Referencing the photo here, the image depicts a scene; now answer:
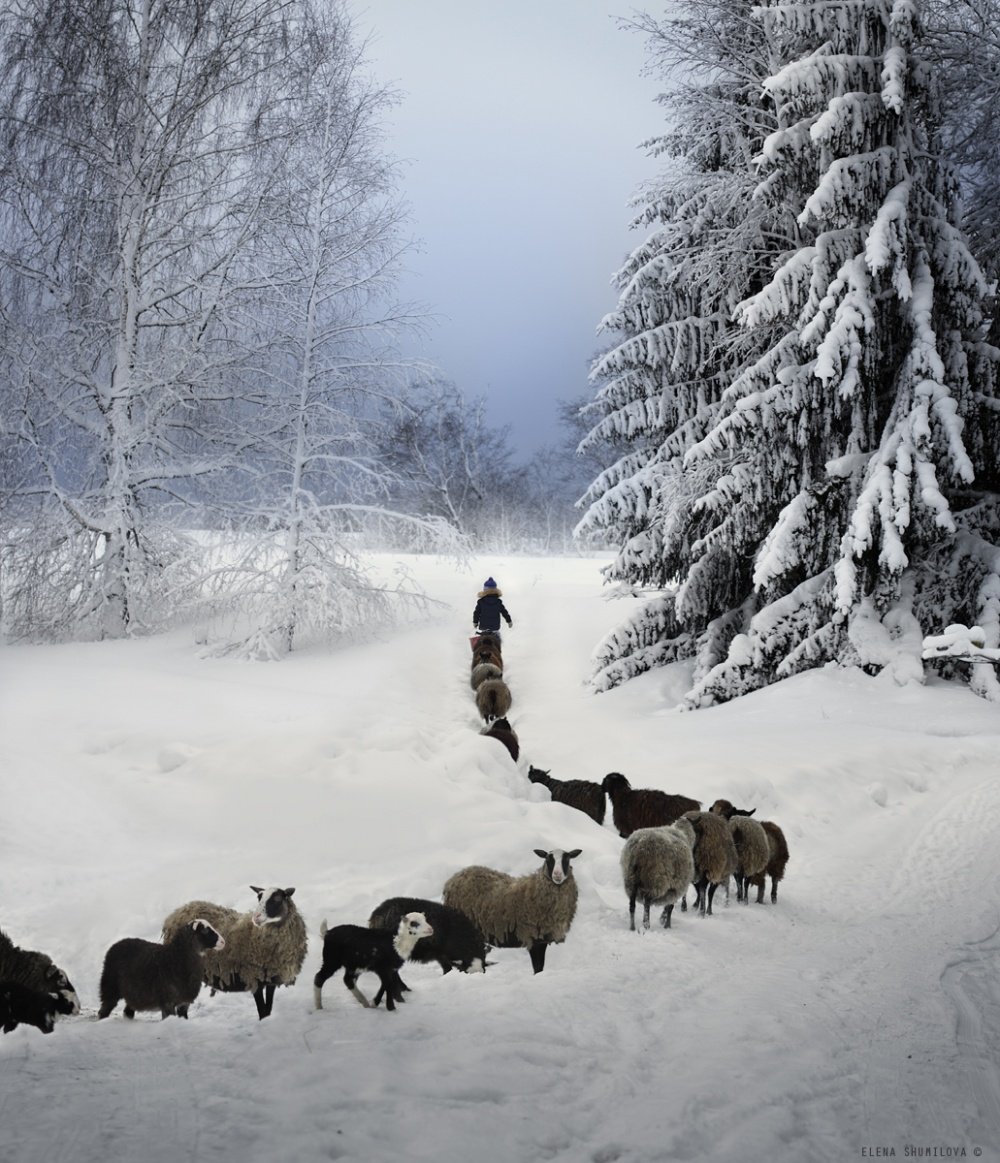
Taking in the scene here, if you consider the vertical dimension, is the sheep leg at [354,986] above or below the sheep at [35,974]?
below

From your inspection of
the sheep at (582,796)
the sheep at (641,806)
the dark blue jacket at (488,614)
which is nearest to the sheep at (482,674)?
the dark blue jacket at (488,614)

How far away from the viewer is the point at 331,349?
49.6ft

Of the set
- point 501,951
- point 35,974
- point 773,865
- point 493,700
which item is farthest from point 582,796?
point 493,700

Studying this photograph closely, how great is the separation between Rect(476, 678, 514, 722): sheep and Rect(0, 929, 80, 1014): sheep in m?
9.50

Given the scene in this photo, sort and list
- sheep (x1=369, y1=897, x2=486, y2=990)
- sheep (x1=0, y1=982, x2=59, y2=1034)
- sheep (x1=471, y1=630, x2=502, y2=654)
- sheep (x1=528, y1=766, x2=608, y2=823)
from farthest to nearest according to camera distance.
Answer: sheep (x1=471, y1=630, x2=502, y2=654), sheep (x1=528, y1=766, x2=608, y2=823), sheep (x1=369, y1=897, x2=486, y2=990), sheep (x1=0, y1=982, x2=59, y2=1034)

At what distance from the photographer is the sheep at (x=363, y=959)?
3.53m

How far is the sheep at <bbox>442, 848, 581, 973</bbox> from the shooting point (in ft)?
14.1

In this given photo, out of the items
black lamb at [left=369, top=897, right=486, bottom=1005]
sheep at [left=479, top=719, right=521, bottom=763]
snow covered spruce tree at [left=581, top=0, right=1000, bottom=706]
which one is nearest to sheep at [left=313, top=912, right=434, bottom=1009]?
black lamb at [left=369, top=897, right=486, bottom=1005]

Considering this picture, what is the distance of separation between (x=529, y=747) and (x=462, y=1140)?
28.4 feet

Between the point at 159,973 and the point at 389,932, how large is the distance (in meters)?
0.96

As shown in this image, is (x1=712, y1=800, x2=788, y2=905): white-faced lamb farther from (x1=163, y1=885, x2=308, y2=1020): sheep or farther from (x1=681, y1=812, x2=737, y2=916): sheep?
(x1=163, y1=885, x2=308, y2=1020): sheep

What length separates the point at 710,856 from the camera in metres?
5.47

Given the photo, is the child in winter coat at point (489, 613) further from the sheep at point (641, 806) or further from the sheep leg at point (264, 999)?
the sheep leg at point (264, 999)

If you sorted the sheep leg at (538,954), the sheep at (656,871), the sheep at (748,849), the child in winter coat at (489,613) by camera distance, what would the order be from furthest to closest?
the child in winter coat at (489,613)
the sheep at (748,849)
the sheep at (656,871)
the sheep leg at (538,954)
